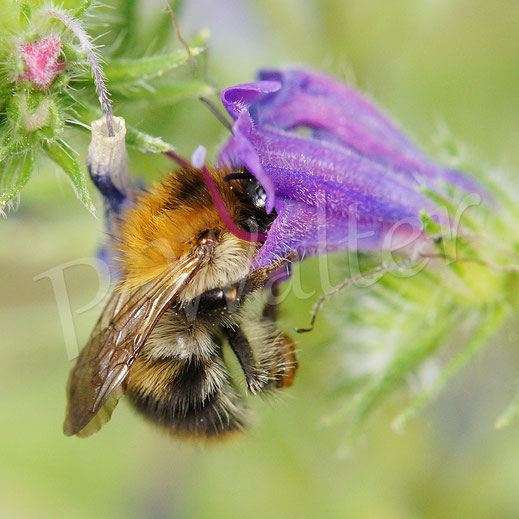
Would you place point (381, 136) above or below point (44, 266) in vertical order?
above

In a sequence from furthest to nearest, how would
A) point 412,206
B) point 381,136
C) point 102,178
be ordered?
point 381,136
point 412,206
point 102,178

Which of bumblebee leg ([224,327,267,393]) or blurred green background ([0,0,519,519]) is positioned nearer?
bumblebee leg ([224,327,267,393])

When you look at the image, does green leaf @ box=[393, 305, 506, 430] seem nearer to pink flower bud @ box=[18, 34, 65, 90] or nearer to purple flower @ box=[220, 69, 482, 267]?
purple flower @ box=[220, 69, 482, 267]

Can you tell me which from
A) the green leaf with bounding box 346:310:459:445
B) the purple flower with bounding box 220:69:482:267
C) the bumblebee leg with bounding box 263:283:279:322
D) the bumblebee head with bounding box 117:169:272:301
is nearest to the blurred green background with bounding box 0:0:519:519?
the green leaf with bounding box 346:310:459:445

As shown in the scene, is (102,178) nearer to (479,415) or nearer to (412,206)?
(412,206)

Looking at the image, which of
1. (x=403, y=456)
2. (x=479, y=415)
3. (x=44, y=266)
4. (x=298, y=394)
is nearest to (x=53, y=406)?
(x=44, y=266)

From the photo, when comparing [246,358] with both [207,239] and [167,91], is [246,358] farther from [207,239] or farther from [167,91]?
[167,91]

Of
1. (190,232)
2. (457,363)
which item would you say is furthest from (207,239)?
(457,363)
